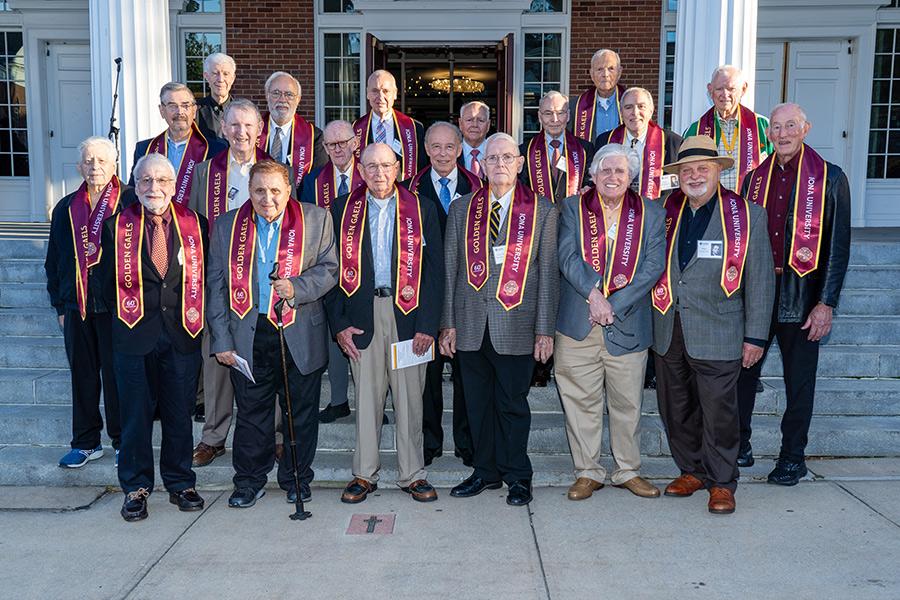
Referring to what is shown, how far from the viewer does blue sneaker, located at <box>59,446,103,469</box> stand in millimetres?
4793

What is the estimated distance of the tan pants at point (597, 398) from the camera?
4434 millimetres

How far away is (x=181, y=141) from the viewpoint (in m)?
5.28

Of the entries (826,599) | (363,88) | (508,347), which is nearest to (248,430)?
(508,347)

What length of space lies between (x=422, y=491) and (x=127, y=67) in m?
4.22

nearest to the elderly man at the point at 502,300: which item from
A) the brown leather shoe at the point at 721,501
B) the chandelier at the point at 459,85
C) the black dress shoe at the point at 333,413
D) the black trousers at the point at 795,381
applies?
the brown leather shoe at the point at 721,501

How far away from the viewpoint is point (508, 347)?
14.2 ft

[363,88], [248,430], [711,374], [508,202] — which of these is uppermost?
[363,88]

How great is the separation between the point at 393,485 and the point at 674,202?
7.42 feet

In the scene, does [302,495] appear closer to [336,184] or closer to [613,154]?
[336,184]

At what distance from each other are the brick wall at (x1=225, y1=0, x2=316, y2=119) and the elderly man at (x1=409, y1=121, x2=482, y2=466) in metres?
6.25

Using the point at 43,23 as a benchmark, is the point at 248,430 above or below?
below

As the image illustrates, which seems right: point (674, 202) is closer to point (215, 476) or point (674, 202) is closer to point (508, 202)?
point (508, 202)

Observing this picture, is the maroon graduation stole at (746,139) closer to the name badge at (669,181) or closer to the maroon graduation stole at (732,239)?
the name badge at (669,181)

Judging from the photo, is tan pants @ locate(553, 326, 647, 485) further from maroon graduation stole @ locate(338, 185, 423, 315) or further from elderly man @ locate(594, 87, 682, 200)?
elderly man @ locate(594, 87, 682, 200)
